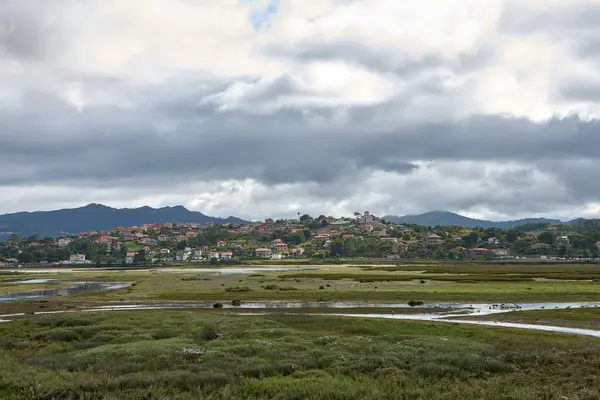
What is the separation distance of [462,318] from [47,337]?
108ft

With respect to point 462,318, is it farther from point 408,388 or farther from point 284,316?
point 408,388

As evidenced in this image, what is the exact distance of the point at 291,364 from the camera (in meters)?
26.2

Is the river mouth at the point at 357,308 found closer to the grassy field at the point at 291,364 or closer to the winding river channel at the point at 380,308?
the winding river channel at the point at 380,308

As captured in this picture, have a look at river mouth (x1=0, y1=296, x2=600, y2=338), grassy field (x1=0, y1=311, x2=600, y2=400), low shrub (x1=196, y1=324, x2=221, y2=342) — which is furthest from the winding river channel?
low shrub (x1=196, y1=324, x2=221, y2=342)

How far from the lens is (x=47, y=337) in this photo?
37344mm

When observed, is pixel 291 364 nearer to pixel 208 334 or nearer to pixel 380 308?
pixel 208 334

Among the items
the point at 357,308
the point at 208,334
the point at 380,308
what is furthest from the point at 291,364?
the point at 380,308

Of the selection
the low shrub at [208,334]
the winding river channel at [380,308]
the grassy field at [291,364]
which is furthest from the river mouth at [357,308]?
the low shrub at [208,334]

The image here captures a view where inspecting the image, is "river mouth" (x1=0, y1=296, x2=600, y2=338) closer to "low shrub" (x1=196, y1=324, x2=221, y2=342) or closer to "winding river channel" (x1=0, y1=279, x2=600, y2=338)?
"winding river channel" (x1=0, y1=279, x2=600, y2=338)

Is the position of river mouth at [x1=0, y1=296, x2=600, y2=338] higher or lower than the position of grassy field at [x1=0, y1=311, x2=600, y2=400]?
lower

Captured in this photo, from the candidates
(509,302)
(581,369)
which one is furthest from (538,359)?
(509,302)

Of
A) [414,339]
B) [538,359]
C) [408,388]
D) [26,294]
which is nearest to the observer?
[408,388]

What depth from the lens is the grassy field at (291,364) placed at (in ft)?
72.0

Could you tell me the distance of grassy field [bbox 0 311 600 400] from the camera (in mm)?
21938
